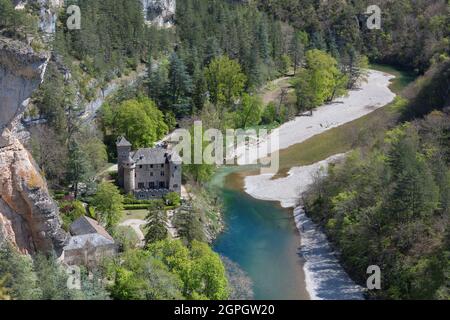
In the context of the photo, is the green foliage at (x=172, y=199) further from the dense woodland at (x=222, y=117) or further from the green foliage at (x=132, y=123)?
the green foliage at (x=132, y=123)

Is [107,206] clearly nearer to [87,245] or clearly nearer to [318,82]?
[87,245]

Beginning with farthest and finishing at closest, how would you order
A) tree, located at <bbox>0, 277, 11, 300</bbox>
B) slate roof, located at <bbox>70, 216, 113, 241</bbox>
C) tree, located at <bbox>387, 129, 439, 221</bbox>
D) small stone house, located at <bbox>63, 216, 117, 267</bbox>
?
1. slate roof, located at <bbox>70, 216, 113, 241</bbox>
2. small stone house, located at <bbox>63, 216, 117, 267</bbox>
3. tree, located at <bbox>387, 129, 439, 221</bbox>
4. tree, located at <bbox>0, 277, 11, 300</bbox>

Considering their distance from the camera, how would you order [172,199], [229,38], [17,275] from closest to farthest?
[17,275] → [172,199] → [229,38]

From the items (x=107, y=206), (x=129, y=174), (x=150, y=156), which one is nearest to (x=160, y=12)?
(x=150, y=156)

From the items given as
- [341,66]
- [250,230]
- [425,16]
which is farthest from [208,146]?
[425,16]

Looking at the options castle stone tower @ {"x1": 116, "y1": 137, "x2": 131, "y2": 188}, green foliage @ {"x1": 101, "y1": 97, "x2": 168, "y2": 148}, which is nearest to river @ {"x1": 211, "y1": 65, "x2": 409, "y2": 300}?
green foliage @ {"x1": 101, "y1": 97, "x2": 168, "y2": 148}

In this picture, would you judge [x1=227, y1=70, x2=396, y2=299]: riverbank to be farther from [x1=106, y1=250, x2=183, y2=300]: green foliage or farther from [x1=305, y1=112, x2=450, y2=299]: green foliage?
[x1=106, y1=250, x2=183, y2=300]: green foliage
